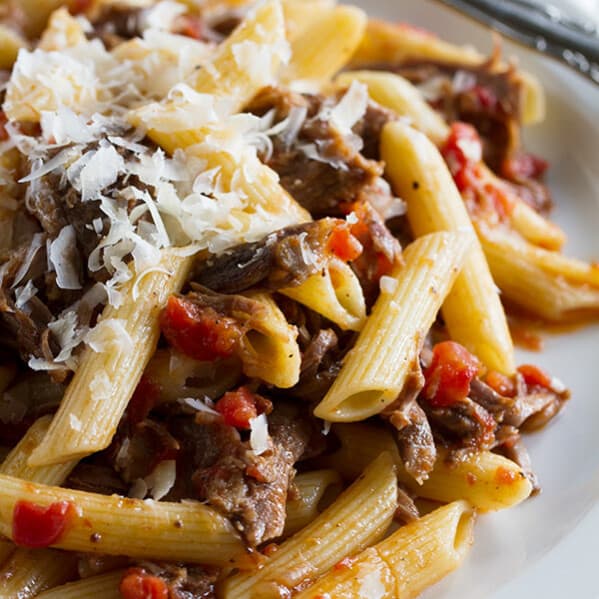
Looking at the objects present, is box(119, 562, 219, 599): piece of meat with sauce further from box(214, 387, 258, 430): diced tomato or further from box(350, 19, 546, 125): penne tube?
box(350, 19, 546, 125): penne tube

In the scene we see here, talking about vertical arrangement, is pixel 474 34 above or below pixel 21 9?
above

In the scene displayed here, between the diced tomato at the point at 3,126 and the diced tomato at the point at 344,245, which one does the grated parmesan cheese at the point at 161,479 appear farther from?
the diced tomato at the point at 3,126

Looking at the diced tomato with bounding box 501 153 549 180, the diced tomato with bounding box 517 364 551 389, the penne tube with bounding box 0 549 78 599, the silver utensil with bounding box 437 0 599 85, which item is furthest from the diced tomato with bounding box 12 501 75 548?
the silver utensil with bounding box 437 0 599 85

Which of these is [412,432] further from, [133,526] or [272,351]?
[133,526]

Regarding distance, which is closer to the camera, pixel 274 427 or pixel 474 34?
pixel 274 427

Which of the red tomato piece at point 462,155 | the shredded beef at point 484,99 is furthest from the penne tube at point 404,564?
the shredded beef at point 484,99

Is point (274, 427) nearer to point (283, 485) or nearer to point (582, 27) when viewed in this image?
point (283, 485)

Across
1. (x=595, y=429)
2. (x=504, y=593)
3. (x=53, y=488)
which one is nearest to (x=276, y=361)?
(x=53, y=488)
